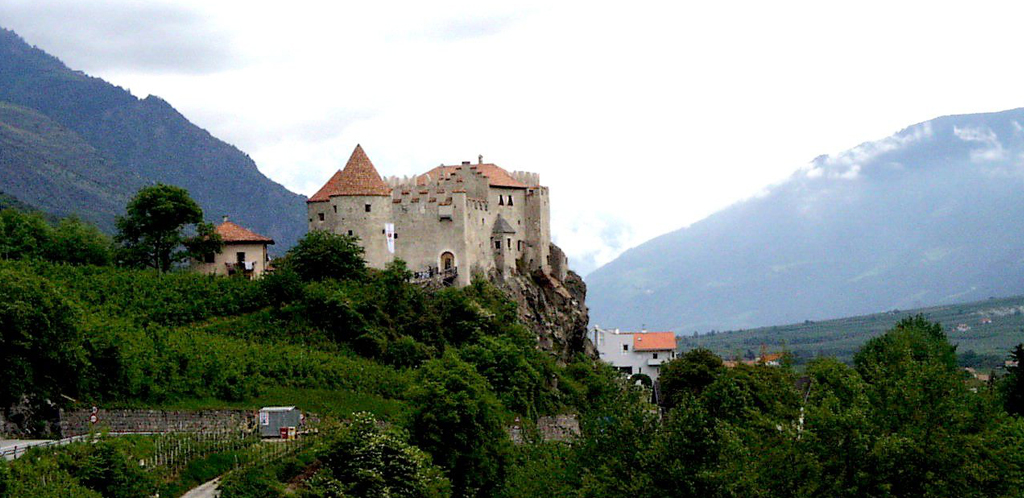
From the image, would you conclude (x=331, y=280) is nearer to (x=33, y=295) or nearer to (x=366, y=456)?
(x=33, y=295)

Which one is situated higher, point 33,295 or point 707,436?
point 33,295

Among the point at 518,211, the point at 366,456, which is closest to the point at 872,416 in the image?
the point at 366,456

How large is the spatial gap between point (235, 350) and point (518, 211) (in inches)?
1169

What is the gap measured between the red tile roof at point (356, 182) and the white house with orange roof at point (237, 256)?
434 centimetres

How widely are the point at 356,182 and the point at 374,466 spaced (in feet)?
111

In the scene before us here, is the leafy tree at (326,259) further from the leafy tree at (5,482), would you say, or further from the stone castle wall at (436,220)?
the leafy tree at (5,482)

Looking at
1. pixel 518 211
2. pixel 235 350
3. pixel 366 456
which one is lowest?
pixel 366 456

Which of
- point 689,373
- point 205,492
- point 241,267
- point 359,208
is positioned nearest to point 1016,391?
point 689,373

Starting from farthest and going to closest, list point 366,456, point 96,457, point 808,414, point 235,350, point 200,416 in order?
point 235,350 < point 200,416 < point 366,456 < point 96,457 < point 808,414

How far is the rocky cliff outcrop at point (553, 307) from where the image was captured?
78.7m

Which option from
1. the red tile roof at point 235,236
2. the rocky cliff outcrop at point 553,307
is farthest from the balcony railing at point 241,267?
the rocky cliff outcrop at point 553,307

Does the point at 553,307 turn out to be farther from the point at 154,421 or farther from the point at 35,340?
the point at 35,340

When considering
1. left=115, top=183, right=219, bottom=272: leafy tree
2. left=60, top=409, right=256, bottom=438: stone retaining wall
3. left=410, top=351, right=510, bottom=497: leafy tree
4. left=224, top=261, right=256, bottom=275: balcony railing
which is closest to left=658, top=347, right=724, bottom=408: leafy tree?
left=224, top=261, right=256, bottom=275: balcony railing

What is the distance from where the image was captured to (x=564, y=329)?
83688 millimetres
